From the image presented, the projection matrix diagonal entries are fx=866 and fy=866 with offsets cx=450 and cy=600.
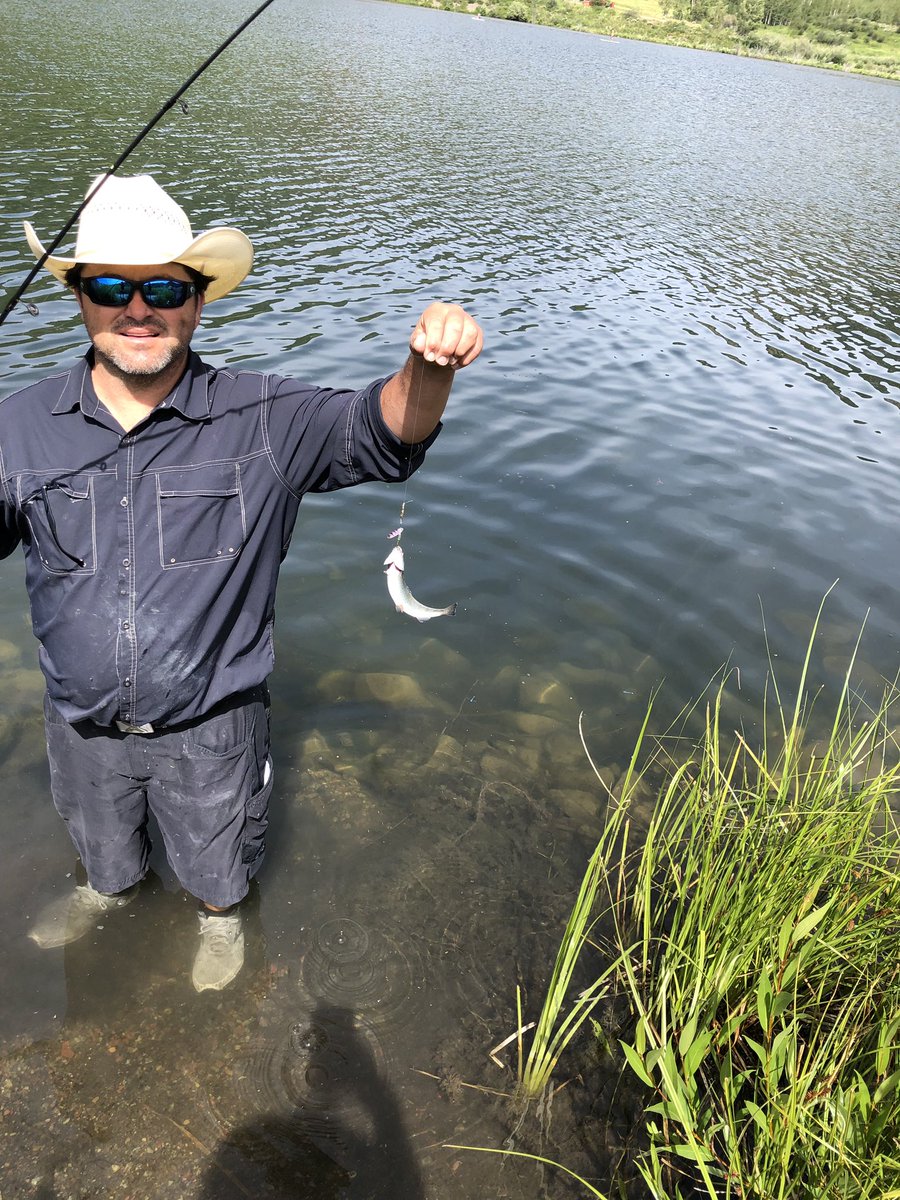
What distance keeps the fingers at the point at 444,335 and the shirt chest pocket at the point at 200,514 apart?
2.76ft

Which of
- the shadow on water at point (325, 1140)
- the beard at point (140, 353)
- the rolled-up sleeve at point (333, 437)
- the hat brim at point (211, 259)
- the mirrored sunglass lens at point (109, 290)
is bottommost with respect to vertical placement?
the shadow on water at point (325, 1140)

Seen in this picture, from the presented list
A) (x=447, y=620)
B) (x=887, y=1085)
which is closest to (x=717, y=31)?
(x=447, y=620)

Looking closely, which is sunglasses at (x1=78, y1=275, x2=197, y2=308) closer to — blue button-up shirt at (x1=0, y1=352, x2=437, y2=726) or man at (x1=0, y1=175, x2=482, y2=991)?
man at (x1=0, y1=175, x2=482, y2=991)

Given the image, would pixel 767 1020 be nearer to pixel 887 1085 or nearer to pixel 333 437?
pixel 887 1085

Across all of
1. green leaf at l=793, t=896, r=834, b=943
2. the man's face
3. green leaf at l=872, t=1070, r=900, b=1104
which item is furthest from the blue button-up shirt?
green leaf at l=872, t=1070, r=900, b=1104

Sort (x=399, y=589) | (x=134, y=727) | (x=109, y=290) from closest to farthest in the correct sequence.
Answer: (x=109, y=290), (x=134, y=727), (x=399, y=589)

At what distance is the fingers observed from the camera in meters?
2.62

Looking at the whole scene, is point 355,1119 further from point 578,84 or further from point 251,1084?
point 578,84

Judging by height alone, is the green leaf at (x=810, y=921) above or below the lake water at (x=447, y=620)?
above

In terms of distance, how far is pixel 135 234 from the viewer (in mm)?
2814

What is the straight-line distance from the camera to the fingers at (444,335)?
2.62 m

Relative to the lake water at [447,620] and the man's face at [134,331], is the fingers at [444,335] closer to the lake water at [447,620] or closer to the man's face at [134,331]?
the man's face at [134,331]

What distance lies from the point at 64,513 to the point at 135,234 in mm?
940

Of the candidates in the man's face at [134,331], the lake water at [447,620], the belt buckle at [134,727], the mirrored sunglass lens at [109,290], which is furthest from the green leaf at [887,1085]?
the mirrored sunglass lens at [109,290]
